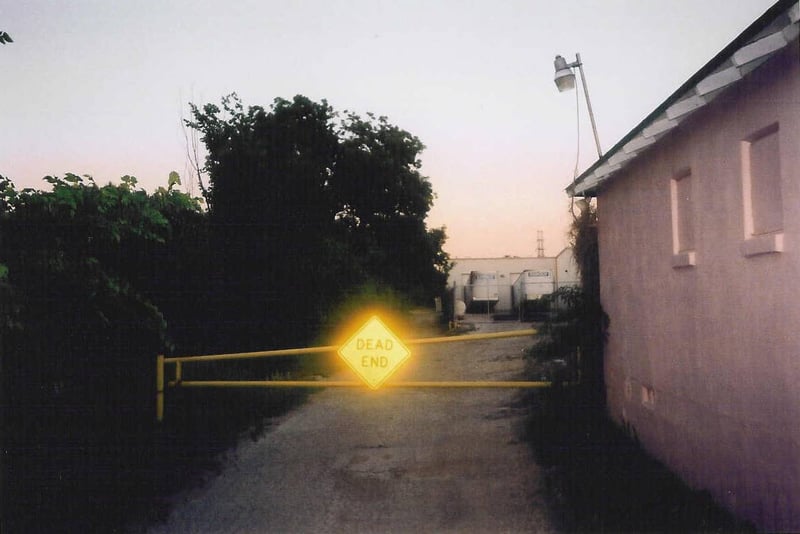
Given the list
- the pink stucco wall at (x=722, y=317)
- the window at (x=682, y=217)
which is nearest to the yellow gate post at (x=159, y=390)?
the pink stucco wall at (x=722, y=317)

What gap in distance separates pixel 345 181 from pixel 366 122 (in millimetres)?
3195

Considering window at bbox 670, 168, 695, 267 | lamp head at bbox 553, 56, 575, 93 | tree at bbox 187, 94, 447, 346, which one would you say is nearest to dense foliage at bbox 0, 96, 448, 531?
tree at bbox 187, 94, 447, 346

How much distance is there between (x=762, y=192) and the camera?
4.54 m

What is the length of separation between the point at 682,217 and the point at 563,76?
16.7 ft

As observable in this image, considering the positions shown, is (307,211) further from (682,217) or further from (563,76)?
(682,217)

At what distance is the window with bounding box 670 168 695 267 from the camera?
5.86m

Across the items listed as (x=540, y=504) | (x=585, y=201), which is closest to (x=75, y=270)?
(x=540, y=504)

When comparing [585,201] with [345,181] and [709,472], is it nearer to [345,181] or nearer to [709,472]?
[709,472]

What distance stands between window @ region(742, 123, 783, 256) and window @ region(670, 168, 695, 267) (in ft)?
3.35

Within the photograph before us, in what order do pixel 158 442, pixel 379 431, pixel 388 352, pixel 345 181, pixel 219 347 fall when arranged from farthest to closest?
pixel 345 181
pixel 219 347
pixel 379 431
pixel 158 442
pixel 388 352

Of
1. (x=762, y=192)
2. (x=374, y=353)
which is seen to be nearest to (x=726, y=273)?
(x=762, y=192)

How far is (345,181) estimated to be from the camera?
1219 inches

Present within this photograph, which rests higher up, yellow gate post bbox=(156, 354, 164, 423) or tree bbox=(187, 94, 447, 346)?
tree bbox=(187, 94, 447, 346)

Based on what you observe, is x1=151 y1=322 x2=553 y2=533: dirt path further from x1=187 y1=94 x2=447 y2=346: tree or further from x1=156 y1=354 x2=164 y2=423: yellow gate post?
x1=187 y1=94 x2=447 y2=346: tree
